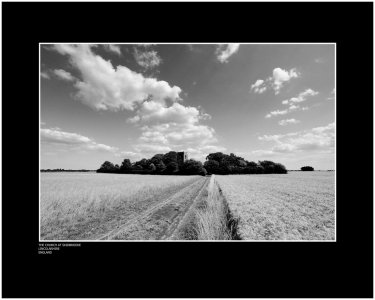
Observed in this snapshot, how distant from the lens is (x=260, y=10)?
2914 mm

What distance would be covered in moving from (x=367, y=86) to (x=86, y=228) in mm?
7473

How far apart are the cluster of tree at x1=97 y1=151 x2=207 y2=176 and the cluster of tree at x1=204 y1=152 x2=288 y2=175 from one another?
6090 millimetres

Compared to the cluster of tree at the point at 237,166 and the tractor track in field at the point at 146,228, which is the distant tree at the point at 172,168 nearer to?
the cluster of tree at the point at 237,166

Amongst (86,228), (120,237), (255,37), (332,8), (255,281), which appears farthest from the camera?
(86,228)

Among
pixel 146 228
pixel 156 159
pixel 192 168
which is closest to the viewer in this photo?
pixel 146 228

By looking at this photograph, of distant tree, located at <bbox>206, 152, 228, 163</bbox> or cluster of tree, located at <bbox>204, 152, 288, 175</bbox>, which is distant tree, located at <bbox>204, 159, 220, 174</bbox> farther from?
distant tree, located at <bbox>206, 152, 228, 163</bbox>

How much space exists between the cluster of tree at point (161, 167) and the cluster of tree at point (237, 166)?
6.09 m

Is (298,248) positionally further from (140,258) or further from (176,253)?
(140,258)

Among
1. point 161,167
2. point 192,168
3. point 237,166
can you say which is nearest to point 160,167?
point 161,167

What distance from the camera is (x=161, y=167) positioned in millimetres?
57094

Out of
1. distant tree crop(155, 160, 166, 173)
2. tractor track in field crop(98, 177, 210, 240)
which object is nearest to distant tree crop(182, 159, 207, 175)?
distant tree crop(155, 160, 166, 173)

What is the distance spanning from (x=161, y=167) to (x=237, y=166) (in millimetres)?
25320

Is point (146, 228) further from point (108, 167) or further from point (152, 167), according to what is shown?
point (108, 167)

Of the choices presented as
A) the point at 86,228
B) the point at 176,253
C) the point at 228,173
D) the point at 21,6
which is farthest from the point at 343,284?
the point at 228,173
